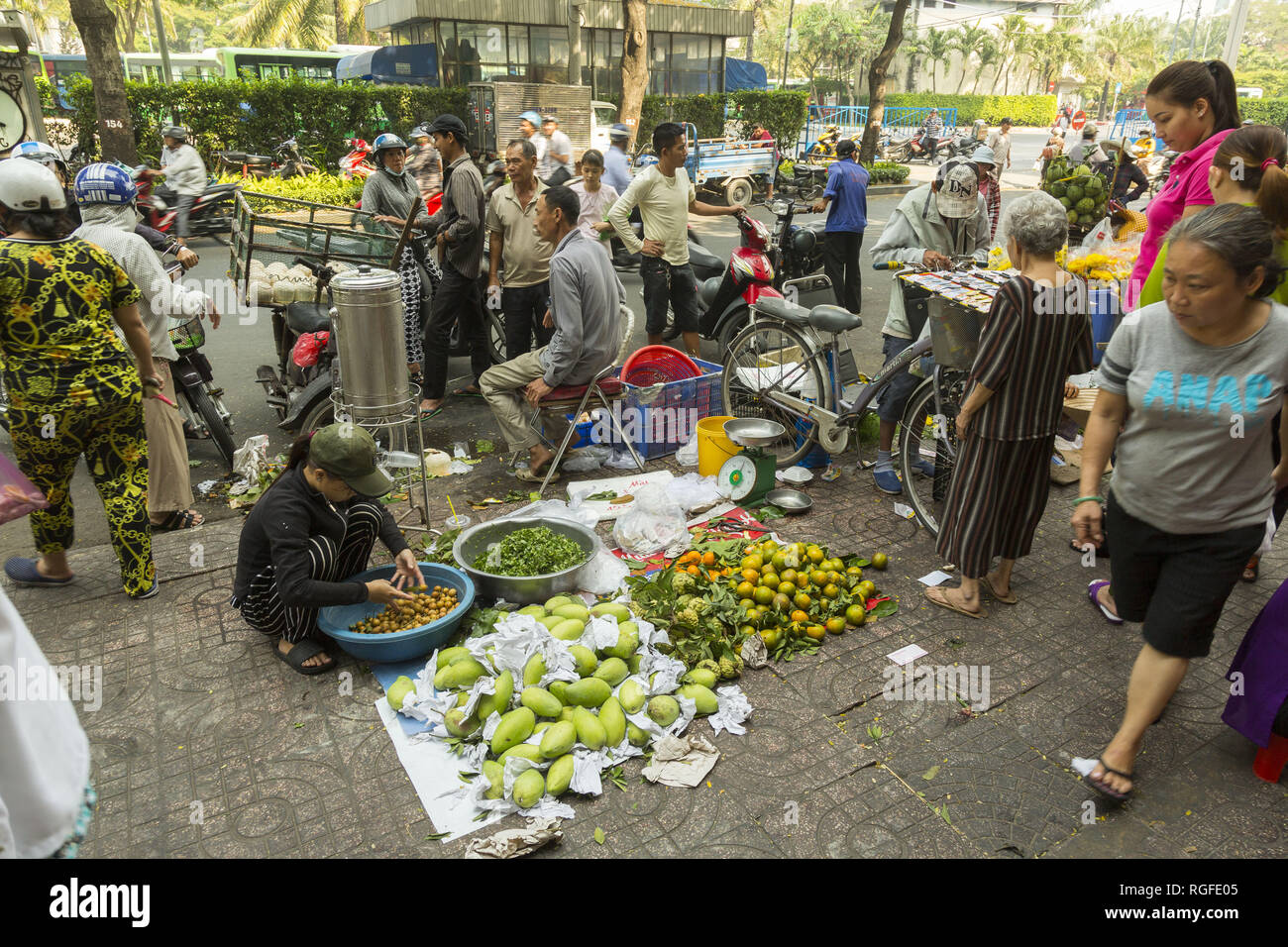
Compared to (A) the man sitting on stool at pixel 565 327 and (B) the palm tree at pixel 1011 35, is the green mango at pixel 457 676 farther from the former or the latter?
(B) the palm tree at pixel 1011 35

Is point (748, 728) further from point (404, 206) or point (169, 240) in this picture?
point (404, 206)

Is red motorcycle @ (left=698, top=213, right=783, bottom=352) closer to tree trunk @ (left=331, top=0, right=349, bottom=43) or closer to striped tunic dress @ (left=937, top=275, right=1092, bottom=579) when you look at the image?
striped tunic dress @ (left=937, top=275, right=1092, bottom=579)

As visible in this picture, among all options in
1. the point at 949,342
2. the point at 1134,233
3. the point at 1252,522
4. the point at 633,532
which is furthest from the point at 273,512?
the point at 1134,233

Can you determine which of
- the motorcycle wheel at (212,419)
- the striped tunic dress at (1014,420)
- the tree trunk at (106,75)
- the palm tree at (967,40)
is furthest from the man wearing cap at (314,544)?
the palm tree at (967,40)

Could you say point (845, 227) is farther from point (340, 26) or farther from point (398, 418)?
point (340, 26)

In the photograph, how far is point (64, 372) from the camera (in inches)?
152

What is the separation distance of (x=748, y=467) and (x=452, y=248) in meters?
2.98

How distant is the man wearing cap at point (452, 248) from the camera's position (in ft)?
21.1

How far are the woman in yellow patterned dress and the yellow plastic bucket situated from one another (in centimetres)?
307

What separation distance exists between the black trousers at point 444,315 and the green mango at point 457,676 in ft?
11.3

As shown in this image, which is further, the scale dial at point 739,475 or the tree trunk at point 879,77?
the tree trunk at point 879,77

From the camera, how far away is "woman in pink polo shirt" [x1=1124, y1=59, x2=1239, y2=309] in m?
4.06

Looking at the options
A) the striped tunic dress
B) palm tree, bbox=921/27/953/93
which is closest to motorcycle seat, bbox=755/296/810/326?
the striped tunic dress

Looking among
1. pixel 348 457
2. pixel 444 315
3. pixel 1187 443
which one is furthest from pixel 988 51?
pixel 348 457
